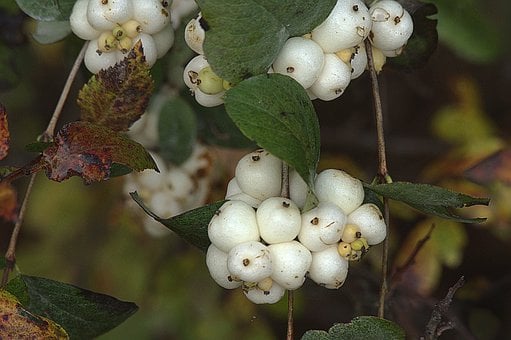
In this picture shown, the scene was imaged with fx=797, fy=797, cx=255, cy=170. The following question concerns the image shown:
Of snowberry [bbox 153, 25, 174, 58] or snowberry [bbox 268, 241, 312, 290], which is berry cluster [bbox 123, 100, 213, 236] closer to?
snowberry [bbox 153, 25, 174, 58]

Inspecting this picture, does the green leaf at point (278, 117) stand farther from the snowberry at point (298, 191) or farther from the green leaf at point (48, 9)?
the green leaf at point (48, 9)

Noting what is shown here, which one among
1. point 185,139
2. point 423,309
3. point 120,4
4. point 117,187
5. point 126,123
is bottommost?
point 423,309

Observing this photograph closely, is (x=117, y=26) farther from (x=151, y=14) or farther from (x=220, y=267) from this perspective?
(x=220, y=267)

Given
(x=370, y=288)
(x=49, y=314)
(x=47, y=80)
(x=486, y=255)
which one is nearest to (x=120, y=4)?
(x=49, y=314)

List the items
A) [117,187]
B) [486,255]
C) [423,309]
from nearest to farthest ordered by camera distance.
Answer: [423,309], [117,187], [486,255]

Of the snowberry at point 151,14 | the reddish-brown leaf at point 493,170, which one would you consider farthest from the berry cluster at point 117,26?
the reddish-brown leaf at point 493,170

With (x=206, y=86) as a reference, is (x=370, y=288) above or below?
below

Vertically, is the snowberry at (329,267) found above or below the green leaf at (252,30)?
below

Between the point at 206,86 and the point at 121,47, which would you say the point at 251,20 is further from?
the point at 121,47
